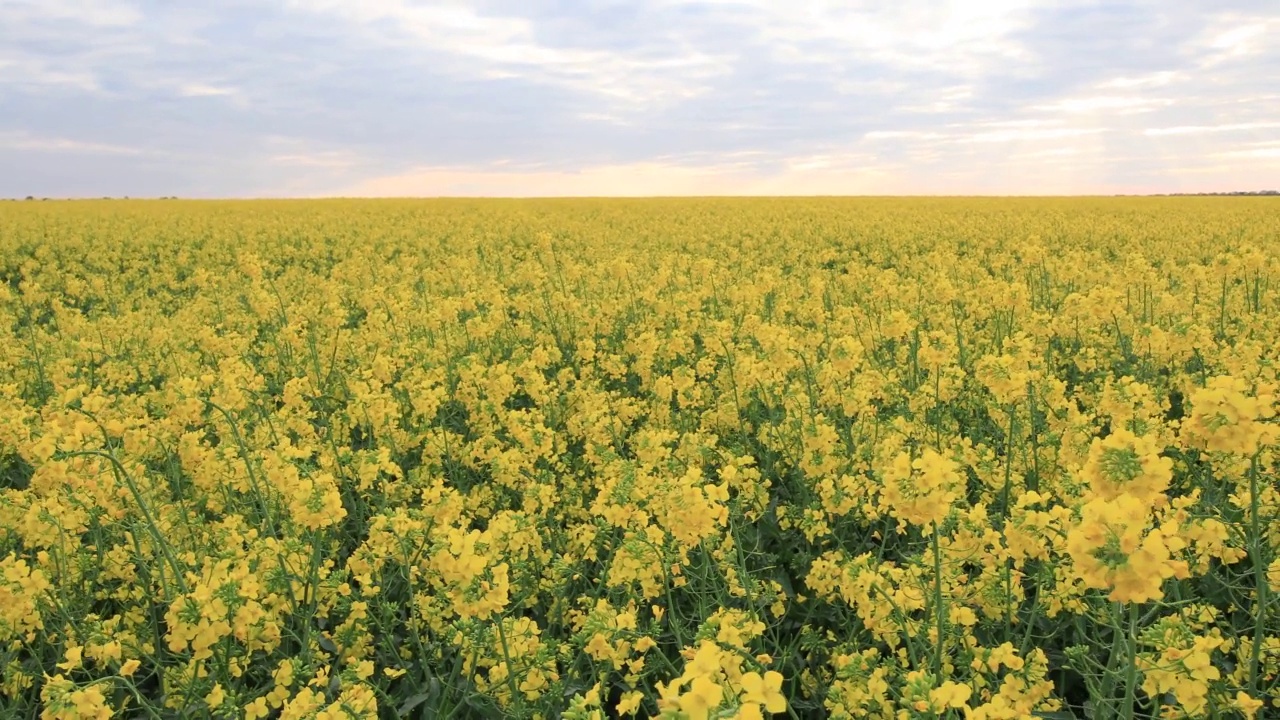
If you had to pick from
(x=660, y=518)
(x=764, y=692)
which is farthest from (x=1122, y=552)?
(x=660, y=518)

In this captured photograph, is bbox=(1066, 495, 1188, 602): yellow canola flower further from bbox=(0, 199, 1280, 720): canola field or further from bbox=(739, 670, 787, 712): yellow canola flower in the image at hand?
bbox=(739, 670, 787, 712): yellow canola flower

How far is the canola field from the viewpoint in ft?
8.25

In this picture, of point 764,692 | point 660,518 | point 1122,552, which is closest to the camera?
point 764,692

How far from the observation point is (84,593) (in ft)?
13.1

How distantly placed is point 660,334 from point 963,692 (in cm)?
675

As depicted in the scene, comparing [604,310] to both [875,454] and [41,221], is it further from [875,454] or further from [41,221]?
[41,221]

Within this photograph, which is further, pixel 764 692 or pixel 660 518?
pixel 660 518

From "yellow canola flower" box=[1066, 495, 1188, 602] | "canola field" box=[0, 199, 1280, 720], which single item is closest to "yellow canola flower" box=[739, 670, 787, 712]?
"canola field" box=[0, 199, 1280, 720]

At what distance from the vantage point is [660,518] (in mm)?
3152

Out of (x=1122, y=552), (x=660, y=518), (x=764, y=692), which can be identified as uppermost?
(x=1122, y=552)

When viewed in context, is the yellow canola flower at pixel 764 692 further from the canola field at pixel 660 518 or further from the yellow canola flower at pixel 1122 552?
the yellow canola flower at pixel 1122 552

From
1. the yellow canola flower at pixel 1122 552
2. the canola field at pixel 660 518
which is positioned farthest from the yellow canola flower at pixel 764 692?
the yellow canola flower at pixel 1122 552

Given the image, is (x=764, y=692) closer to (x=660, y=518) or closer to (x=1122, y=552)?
(x=1122, y=552)

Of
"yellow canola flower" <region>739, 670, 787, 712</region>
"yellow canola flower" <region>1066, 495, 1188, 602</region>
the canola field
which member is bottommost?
the canola field
